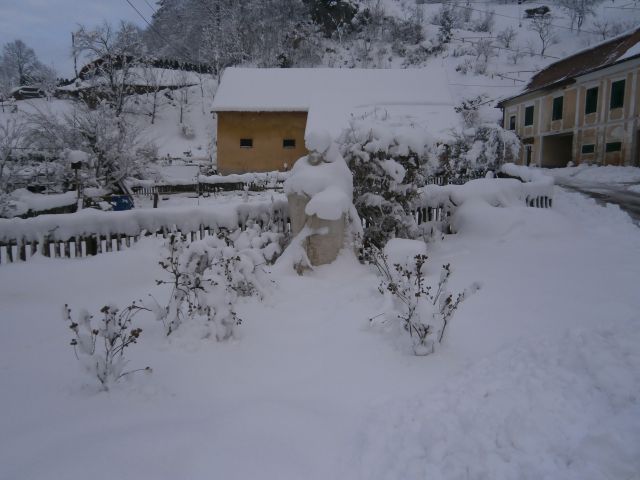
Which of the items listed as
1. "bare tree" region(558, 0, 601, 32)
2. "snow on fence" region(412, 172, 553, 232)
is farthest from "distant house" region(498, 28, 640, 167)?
"bare tree" region(558, 0, 601, 32)

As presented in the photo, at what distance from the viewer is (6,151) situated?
1018 centimetres

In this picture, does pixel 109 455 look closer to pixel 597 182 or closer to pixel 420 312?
pixel 420 312

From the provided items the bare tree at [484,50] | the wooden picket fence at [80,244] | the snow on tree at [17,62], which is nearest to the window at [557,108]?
the bare tree at [484,50]

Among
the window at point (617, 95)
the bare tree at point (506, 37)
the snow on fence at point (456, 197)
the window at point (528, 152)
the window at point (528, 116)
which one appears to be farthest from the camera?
the bare tree at point (506, 37)

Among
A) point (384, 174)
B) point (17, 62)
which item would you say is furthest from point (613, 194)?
point (17, 62)

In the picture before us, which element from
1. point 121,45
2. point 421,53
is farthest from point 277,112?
point 421,53

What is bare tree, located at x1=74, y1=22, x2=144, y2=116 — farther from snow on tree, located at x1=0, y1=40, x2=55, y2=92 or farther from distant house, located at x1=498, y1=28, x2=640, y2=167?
snow on tree, located at x1=0, y1=40, x2=55, y2=92

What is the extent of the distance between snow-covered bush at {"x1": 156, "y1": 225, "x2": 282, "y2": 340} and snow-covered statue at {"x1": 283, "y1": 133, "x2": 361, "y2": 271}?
55.2 inches

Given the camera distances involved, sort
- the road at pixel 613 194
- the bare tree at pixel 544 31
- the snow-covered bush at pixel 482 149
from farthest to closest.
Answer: the bare tree at pixel 544 31 → the snow-covered bush at pixel 482 149 → the road at pixel 613 194

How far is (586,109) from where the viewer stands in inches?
968

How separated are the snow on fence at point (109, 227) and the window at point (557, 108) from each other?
2598 cm

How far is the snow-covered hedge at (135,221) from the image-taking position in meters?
5.72

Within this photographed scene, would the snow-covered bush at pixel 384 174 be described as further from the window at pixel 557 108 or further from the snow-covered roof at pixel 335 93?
the window at pixel 557 108

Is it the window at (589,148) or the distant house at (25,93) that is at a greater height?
the distant house at (25,93)
